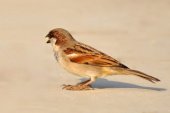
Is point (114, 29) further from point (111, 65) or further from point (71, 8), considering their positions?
point (111, 65)

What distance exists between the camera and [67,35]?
38.3ft

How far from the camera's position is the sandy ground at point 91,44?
10.7m

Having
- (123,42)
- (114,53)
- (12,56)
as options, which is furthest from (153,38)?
(12,56)

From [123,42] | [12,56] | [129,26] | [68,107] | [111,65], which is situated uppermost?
[129,26]

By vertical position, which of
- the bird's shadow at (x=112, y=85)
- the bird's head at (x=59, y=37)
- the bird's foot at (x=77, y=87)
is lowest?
the bird's foot at (x=77, y=87)

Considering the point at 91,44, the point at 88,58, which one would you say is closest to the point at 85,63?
the point at 88,58

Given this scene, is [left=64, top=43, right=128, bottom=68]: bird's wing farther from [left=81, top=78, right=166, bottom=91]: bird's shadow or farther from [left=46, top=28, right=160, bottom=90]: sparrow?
[left=81, top=78, right=166, bottom=91]: bird's shadow

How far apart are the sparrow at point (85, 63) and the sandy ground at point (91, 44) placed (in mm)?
252

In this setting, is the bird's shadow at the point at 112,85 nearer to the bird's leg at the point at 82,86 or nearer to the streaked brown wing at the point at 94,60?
the bird's leg at the point at 82,86

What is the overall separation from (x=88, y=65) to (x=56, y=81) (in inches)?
36.2

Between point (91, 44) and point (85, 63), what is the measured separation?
14.7 feet

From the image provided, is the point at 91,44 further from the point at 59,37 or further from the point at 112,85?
the point at 59,37

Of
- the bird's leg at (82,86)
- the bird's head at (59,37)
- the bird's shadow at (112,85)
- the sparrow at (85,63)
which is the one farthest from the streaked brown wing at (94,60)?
the bird's shadow at (112,85)

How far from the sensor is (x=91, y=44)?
629 inches
